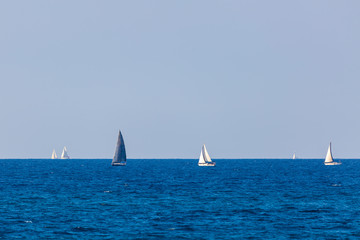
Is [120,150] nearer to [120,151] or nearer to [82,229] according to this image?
[120,151]

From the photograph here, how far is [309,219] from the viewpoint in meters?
55.9

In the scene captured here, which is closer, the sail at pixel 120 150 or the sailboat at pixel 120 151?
the sail at pixel 120 150

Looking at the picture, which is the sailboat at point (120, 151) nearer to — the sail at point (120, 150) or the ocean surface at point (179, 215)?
the sail at point (120, 150)

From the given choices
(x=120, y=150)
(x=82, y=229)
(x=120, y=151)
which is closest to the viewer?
(x=82, y=229)

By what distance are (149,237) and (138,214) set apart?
42.2 feet

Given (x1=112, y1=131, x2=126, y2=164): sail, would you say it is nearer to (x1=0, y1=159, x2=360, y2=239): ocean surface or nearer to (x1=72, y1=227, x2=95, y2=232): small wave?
(x1=0, y1=159, x2=360, y2=239): ocean surface

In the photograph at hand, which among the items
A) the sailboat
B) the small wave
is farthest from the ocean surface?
the sailboat

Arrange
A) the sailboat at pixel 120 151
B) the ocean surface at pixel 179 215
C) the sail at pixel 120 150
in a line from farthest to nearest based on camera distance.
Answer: the sailboat at pixel 120 151, the sail at pixel 120 150, the ocean surface at pixel 179 215

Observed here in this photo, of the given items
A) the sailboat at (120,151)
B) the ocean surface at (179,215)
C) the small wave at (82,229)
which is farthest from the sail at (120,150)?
the small wave at (82,229)

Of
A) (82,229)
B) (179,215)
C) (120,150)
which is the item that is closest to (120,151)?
(120,150)

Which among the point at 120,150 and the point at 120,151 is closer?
the point at 120,150

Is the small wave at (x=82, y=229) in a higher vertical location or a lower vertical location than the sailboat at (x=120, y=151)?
lower

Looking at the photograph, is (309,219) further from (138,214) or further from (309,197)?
(309,197)

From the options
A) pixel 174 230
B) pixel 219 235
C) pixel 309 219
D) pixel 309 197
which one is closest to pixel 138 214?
pixel 174 230
